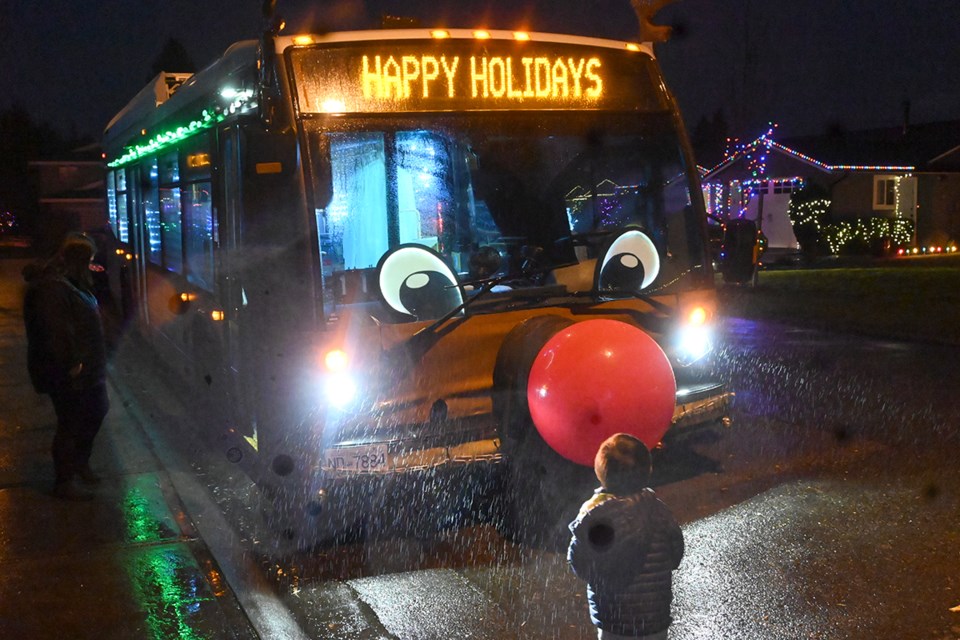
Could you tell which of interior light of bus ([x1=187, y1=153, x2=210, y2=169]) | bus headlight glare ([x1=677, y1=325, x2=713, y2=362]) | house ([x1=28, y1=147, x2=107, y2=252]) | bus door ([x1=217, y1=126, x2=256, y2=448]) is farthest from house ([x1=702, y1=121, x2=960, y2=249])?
house ([x1=28, y1=147, x2=107, y2=252])

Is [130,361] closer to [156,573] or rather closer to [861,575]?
[156,573]

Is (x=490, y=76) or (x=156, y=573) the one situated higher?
(x=490, y=76)

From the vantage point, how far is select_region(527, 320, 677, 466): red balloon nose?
5.04 m

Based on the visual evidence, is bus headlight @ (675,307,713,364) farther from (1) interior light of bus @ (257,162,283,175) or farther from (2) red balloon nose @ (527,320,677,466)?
(1) interior light of bus @ (257,162,283,175)

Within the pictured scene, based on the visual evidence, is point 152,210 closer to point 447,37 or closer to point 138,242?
point 138,242

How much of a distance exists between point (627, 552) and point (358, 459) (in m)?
2.43

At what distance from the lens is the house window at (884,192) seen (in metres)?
39.2

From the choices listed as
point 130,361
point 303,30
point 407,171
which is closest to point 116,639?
point 407,171

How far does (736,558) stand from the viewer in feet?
18.5

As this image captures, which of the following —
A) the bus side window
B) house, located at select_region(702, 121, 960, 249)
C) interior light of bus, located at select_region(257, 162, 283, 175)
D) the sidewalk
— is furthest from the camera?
house, located at select_region(702, 121, 960, 249)

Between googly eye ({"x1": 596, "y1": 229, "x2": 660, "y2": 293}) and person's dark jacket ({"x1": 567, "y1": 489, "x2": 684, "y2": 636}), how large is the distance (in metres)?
2.79

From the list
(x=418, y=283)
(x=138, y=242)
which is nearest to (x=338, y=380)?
(x=418, y=283)

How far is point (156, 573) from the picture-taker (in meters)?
Answer: 5.63

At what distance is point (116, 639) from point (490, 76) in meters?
3.82
